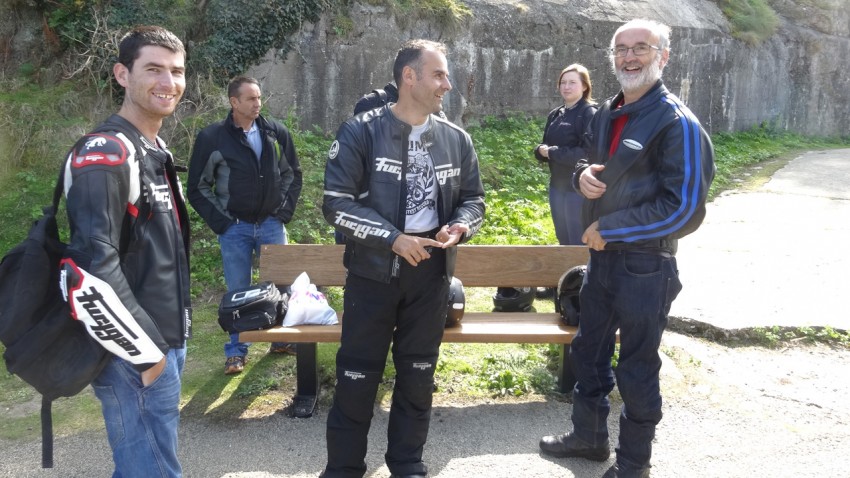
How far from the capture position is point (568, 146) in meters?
5.90

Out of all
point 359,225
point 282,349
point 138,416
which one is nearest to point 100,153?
point 138,416

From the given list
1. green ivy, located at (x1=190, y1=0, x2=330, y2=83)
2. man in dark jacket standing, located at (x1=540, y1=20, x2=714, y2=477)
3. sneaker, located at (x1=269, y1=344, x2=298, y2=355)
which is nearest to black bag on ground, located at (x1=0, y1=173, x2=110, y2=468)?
man in dark jacket standing, located at (x1=540, y1=20, x2=714, y2=477)

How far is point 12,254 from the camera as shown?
223cm

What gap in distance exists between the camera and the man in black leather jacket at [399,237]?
3152 mm

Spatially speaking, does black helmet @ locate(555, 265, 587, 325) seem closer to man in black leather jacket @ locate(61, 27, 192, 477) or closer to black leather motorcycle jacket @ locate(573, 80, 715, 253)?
black leather motorcycle jacket @ locate(573, 80, 715, 253)

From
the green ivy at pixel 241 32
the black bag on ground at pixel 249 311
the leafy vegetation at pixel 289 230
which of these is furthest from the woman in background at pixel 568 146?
the green ivy at pixel 241 32

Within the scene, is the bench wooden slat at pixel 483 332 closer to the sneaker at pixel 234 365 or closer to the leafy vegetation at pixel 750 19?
the sneaker at pixel 234 365

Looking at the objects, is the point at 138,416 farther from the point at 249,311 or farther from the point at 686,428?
the point at 686,428

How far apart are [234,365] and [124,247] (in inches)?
103

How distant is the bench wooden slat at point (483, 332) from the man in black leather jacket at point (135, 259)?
1572mm

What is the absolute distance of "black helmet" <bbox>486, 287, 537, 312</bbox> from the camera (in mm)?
5887

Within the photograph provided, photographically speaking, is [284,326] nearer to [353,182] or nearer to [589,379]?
[353,182]

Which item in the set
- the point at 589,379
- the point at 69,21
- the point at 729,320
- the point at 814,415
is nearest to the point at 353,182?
the point at 589,379

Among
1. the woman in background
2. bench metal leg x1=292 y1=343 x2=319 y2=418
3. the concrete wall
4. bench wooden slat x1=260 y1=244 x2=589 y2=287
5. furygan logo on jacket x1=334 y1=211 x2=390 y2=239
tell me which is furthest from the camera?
the concrete wall
